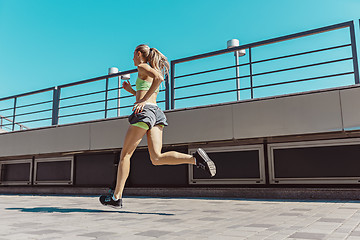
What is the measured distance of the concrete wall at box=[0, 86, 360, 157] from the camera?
5605mm

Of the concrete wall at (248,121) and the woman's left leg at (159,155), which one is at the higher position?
the concrete wall at (248,121)

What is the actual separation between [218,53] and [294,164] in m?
2.89

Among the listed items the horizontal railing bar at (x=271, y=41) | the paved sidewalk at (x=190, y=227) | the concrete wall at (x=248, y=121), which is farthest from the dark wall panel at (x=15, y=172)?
the paved sidewalk at (x=190, y=227)

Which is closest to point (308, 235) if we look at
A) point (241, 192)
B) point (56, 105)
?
point (241, 192)

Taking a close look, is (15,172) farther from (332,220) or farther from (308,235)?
(308,235)

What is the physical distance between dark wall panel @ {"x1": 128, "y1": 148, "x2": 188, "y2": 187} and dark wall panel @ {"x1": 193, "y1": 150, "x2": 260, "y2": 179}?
45cm

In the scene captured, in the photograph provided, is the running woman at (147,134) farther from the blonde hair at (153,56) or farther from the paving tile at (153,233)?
the paving tile at (153,233)

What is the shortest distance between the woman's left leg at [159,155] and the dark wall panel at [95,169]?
15.3 feet

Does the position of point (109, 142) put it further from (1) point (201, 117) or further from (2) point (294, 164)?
(2) point (294, 164)

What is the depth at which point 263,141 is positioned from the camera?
6.83 metres

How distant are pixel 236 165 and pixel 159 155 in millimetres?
3535

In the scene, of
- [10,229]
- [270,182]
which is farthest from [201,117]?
[10,229]

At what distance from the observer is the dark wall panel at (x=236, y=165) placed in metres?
7.02

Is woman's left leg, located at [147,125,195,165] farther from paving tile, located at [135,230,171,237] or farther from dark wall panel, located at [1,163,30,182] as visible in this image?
dark wall panel, located at [1,163,30,182]
